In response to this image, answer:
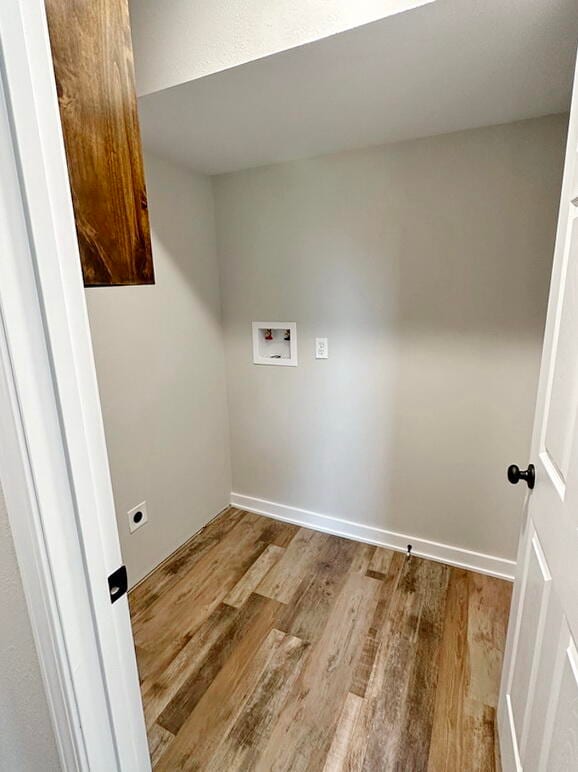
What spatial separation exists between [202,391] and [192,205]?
1025mm

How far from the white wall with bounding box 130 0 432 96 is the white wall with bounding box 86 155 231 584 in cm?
60

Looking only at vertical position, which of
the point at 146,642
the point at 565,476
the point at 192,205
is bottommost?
the point at 146,642

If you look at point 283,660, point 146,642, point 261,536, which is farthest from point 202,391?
point 283,660

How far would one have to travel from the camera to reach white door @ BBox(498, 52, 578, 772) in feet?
2.40

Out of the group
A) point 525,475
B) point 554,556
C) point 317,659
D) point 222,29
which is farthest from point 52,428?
point 317,659

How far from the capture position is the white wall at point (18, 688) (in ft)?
2.01

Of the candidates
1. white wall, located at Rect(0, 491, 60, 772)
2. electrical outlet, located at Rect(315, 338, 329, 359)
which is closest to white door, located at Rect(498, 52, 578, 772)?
white wall, located at Rect(0, 491, 60, 772)

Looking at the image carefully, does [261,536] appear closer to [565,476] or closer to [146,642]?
[146,642]

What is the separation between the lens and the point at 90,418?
1.98 ft

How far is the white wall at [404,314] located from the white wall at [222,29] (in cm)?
88

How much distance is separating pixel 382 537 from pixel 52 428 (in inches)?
79.8

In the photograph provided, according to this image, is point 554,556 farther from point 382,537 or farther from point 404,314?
point 382,537

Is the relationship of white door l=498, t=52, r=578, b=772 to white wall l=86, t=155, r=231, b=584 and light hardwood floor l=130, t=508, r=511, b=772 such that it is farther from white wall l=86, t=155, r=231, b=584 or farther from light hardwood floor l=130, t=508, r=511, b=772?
white wall l=86, t=155, r=231, b=584

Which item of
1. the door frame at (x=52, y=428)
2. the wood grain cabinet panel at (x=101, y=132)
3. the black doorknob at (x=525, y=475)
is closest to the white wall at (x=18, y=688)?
the door frame at (x=52, y=428)
